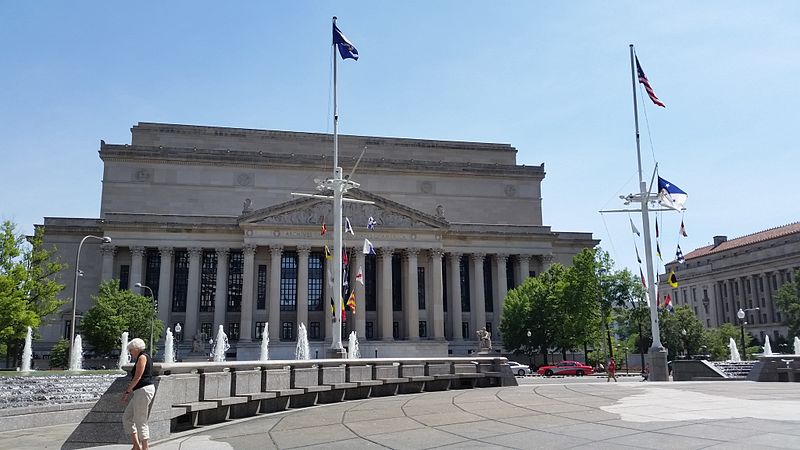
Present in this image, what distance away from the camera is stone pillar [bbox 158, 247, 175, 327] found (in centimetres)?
6731

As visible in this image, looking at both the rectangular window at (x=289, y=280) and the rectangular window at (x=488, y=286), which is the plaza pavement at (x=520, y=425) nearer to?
the rectangular window at (x=289, y=280)

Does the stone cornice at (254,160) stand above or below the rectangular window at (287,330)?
above

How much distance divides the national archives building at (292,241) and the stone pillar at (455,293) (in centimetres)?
13

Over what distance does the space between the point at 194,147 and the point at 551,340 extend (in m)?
50.5

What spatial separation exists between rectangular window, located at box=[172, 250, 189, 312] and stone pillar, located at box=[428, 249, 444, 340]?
2790 cm

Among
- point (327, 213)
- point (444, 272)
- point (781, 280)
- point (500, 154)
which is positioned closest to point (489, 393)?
point (327, 213)

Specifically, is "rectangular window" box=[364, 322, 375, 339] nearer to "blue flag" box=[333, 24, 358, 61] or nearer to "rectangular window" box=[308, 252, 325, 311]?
"rectangular window" box=[308, 252, 325, 311]

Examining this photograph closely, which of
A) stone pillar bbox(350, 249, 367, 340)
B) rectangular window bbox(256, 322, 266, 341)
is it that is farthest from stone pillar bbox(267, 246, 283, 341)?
stone pillar bbox(350, 249, 367, 340)

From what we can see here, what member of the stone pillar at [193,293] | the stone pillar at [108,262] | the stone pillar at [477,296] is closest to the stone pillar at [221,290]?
the stone pillar at [193,293]

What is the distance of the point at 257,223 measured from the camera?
2675 inches

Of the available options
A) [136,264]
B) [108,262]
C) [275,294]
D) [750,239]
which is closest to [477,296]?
[275,294]

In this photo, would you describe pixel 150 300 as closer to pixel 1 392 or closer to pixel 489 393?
pixel 1 392

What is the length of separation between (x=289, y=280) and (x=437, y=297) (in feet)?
56.0

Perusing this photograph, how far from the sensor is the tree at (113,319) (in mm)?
56781
